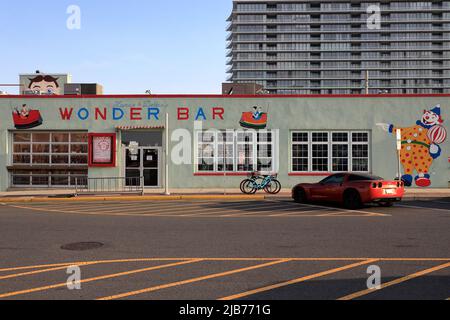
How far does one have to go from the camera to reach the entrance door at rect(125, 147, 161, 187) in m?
23.8

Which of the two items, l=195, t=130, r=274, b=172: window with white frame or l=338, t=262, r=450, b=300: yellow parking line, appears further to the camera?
l=195, t=130, r=274, b=172: window with white frame

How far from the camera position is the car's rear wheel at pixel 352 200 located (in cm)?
1504

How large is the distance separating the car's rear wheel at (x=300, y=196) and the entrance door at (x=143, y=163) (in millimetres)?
8888

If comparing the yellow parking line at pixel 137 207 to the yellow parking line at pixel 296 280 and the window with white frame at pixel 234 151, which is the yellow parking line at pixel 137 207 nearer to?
the window with white frame at pixel 234 151

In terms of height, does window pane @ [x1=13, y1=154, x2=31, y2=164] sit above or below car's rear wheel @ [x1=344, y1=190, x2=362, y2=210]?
above

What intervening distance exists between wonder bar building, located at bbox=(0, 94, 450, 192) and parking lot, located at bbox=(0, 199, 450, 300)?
957cm

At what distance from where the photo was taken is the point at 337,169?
2375 centimetres

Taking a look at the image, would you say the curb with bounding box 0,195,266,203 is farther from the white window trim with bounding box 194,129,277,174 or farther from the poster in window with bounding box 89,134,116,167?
the poster in window with bounding box 89,134,116,167

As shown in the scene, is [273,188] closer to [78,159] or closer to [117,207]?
[117,207]

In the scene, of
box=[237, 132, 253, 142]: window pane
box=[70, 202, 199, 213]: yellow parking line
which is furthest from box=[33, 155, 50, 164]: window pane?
box=[237, 132, 253, 142]: window pane

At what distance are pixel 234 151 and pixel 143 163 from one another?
184 inches

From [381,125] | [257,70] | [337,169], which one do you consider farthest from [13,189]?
[257,70]

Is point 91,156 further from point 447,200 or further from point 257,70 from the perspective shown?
point 257,70

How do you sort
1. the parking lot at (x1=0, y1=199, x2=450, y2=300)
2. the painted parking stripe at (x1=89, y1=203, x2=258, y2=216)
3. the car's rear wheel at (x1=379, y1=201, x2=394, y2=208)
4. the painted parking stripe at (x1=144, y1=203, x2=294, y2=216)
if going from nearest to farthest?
the parking lot at (x1=0, y1=199, x2=450, y2=300), the painted parking stripe at (x1=89, y1=203, x2=258, y2=216), the painted parking stripe at (x1=144, y1=203, x2=294, y2=216), the car's rear wheel at (x1=379, y1=201, x2=394, y2=208)
